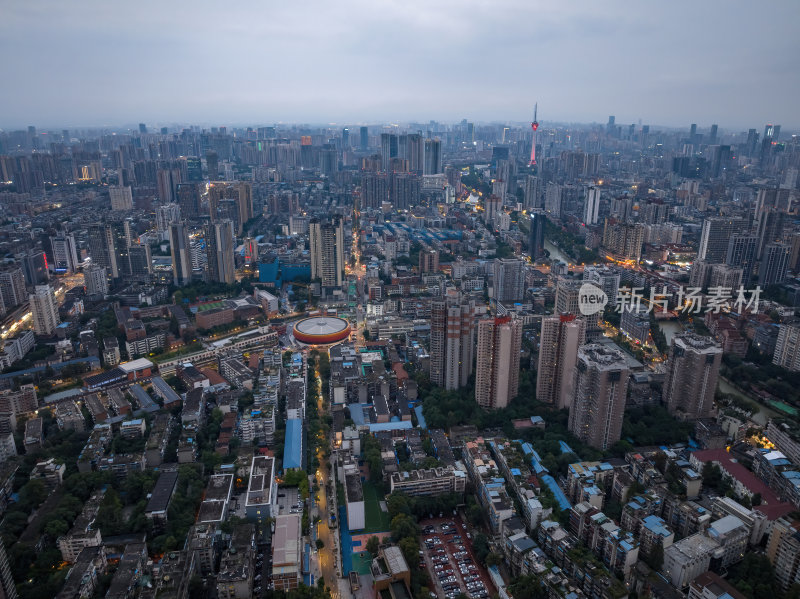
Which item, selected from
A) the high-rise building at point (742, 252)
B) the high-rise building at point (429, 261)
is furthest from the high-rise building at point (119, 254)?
the high-rise building at point (742, 252)

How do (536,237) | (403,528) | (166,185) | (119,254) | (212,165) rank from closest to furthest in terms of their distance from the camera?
(403,528) → (119,254) → (536,237) → (166,185) → (212,165)

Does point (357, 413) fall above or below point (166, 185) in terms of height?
below

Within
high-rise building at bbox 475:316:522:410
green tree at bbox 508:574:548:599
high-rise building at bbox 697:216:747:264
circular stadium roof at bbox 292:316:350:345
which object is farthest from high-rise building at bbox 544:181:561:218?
green tree at bbox 508:574:548:599

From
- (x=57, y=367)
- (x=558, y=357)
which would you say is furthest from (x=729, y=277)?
(x=57, y=367)

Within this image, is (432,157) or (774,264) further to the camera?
(432,157)

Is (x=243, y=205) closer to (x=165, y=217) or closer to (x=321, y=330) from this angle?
(x=165, y=217)

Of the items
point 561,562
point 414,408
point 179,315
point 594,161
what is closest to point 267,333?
point 179,315

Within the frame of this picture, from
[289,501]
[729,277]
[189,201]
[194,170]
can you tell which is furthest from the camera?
[194,170]

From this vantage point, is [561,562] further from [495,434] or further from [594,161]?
[594,161]
